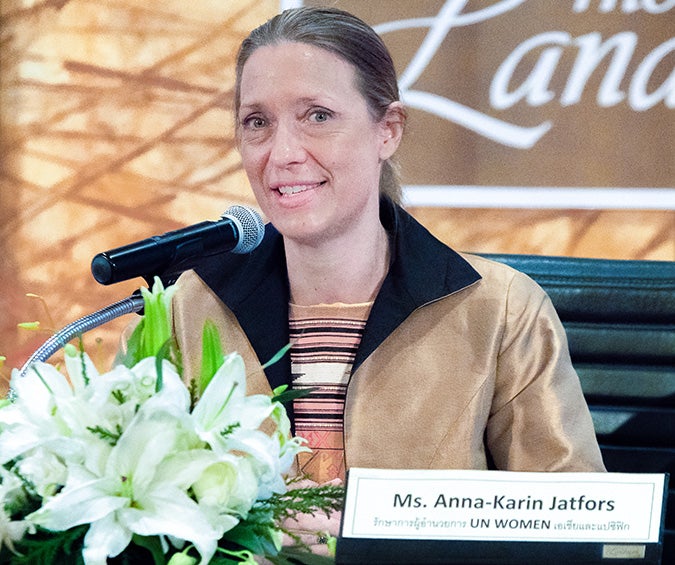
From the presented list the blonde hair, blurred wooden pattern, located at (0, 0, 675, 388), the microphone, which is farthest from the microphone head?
blurred wooden pattern, located at (0, 0, 675, 388)

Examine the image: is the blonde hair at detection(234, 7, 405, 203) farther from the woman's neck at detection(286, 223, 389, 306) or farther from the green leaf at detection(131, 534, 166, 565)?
the green leaf at detection(131, 534, 166, 565)

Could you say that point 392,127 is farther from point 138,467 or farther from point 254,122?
point 138,467

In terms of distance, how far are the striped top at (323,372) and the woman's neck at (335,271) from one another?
0.06ft

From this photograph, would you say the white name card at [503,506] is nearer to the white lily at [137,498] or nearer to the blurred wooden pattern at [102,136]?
the white lily at [137,498]

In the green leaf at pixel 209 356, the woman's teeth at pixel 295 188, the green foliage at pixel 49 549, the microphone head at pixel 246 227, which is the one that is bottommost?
the green foliage at pixel 49 549

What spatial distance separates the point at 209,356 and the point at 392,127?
2.97 feet

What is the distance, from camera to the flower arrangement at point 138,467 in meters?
0.73

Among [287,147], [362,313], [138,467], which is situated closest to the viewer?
[138,467]

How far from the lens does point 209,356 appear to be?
2.66ft

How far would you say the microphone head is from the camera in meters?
1.17

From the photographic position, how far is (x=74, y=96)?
2758 mm

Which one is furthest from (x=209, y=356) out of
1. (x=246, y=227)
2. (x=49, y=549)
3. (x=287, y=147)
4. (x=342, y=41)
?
(x=342, y=41)

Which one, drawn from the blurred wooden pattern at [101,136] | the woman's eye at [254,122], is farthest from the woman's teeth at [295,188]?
the blurred wooden pattern at [101,136]

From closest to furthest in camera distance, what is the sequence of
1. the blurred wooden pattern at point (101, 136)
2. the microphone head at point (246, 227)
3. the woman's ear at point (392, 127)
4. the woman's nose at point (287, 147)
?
the microphone head at point (246, 227), the woman's nose at point (287, 147), the woman's ear at point (392, 127), the blurred wooden pattern at point (101, 136)
